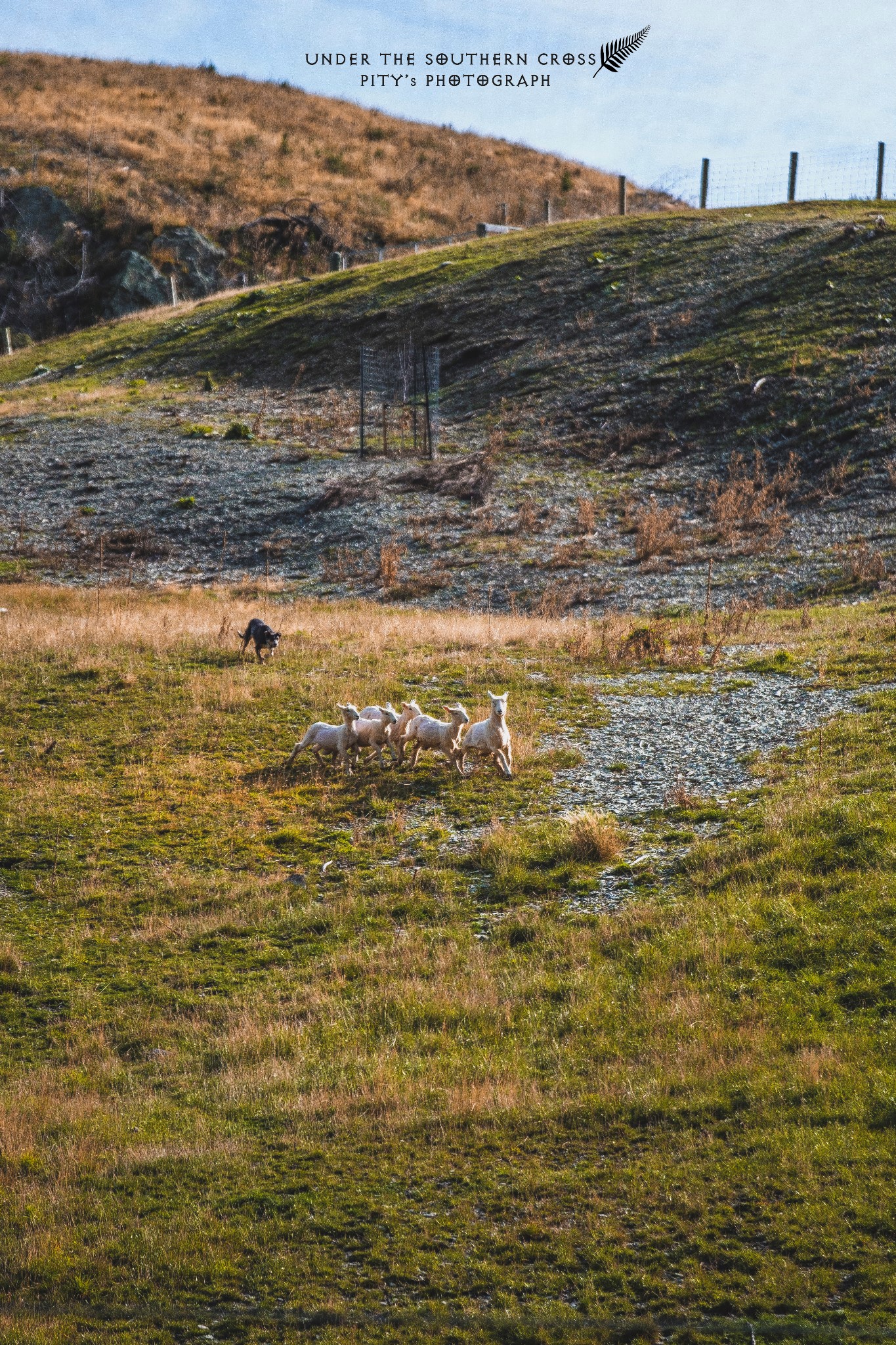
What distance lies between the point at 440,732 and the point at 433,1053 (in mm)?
6964

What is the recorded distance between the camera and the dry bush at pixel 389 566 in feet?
108

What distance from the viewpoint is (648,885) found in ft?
40.6

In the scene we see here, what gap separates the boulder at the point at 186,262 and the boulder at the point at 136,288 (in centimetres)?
90

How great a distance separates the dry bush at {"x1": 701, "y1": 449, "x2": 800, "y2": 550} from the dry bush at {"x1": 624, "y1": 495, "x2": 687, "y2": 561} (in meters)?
1.15

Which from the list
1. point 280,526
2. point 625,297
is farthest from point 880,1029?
point 625,297

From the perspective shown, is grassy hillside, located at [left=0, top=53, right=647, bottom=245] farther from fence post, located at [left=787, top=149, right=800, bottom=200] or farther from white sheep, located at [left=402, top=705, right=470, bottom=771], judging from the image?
white sheep, located at [left=402, top=705, right=470, bottom=771]

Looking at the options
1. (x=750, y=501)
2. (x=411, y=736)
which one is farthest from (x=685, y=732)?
(x=750, y=501)

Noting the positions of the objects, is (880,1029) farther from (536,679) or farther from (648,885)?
(536,679)

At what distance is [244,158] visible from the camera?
84438mm

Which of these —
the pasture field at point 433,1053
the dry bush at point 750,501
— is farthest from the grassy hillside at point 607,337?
the pasture field at point 433,1053

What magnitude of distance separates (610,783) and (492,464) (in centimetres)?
2879

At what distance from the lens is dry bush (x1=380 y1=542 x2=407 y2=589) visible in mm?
32812

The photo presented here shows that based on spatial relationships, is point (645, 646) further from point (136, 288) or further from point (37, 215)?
point (37, 215)

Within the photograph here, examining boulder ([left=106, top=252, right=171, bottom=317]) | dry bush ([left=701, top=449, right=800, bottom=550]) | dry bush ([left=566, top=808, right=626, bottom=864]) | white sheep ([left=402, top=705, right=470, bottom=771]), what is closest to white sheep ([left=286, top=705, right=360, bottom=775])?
white sheep ([left=402, top=705, right=470, bottom=771])
